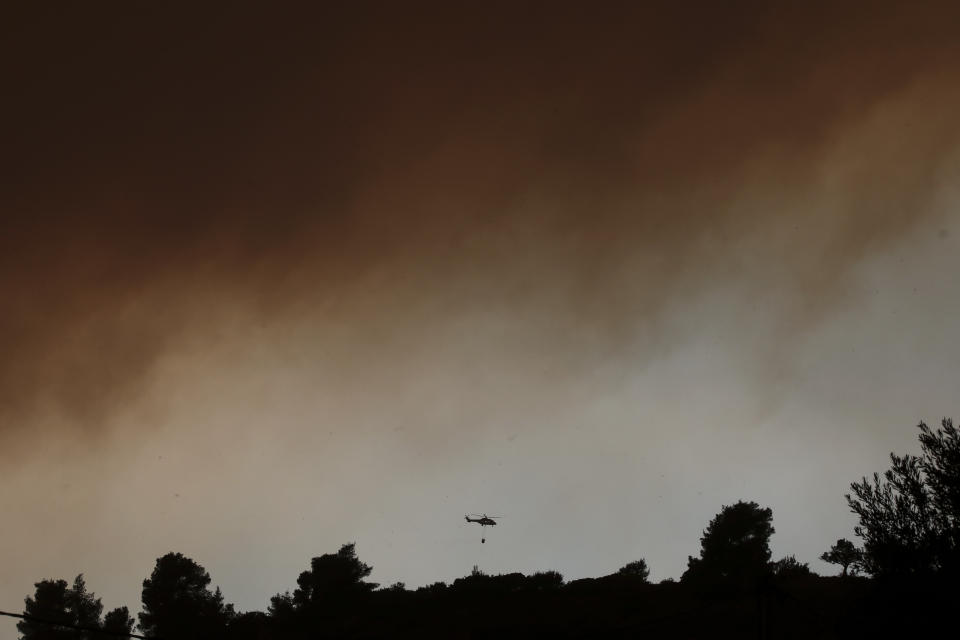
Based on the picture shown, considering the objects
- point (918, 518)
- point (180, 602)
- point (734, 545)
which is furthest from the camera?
point (180, 602)

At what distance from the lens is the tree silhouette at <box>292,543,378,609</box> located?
271ft

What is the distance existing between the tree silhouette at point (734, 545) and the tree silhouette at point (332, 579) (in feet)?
114

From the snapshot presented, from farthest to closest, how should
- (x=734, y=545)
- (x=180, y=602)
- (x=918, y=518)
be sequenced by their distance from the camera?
(x=180, y=602) → (x=734, y=545) → (x=918, y=518)

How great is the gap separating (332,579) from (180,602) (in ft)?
52.7

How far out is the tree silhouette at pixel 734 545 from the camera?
66312 millimetres

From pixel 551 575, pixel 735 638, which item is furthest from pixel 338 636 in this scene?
pixel 735 638

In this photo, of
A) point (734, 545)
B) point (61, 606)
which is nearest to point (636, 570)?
point (734, 545)

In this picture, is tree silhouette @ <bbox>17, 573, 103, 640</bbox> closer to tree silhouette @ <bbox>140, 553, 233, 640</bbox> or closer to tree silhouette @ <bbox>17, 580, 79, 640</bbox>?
tree silhouette @ <bbox>17, 580, 79, 640</bbox>

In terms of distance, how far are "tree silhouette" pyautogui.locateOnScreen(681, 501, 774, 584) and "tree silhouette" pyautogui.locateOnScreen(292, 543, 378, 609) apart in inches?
1373

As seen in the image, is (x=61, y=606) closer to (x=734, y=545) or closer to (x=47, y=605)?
(x=47, y=605)

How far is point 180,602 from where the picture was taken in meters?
83.2

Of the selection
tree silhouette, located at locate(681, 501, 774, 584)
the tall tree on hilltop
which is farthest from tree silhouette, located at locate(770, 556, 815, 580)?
the tall tree on hilltop

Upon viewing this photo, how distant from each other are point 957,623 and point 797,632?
22.2 m

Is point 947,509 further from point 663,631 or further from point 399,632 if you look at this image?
point 399,632
